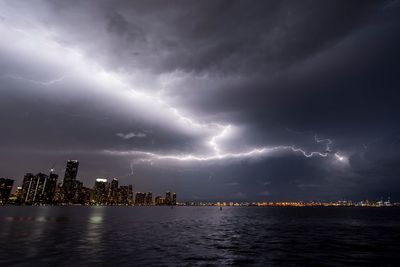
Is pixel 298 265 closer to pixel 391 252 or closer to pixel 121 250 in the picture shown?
pixel 391 252

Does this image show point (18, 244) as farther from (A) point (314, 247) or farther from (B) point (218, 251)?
(A) point (314, 247)

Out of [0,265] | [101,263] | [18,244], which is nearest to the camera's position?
[0,265]

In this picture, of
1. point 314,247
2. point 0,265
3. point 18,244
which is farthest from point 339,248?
point 18,244

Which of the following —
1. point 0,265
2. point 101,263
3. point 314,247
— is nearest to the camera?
point 0,265

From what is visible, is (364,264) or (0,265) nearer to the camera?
(0,265)

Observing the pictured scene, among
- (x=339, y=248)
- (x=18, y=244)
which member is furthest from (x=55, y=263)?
(x=339, y=248)

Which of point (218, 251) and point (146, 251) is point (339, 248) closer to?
point (218, 251)

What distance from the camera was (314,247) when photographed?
1687 inches

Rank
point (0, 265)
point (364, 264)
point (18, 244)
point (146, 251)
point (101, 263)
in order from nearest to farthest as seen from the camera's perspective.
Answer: point (0, 265) → point (101, 263) → point (364, 264) → point (146, 251) → point (18, 244)

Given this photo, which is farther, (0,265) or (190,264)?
(190,264)

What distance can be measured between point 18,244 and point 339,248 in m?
43.1

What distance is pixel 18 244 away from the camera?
1583 inches

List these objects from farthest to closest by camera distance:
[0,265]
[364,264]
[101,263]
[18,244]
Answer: [18,244] → [364,264] → [101,263] → [0,265]

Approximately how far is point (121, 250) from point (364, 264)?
2707 centimetres
